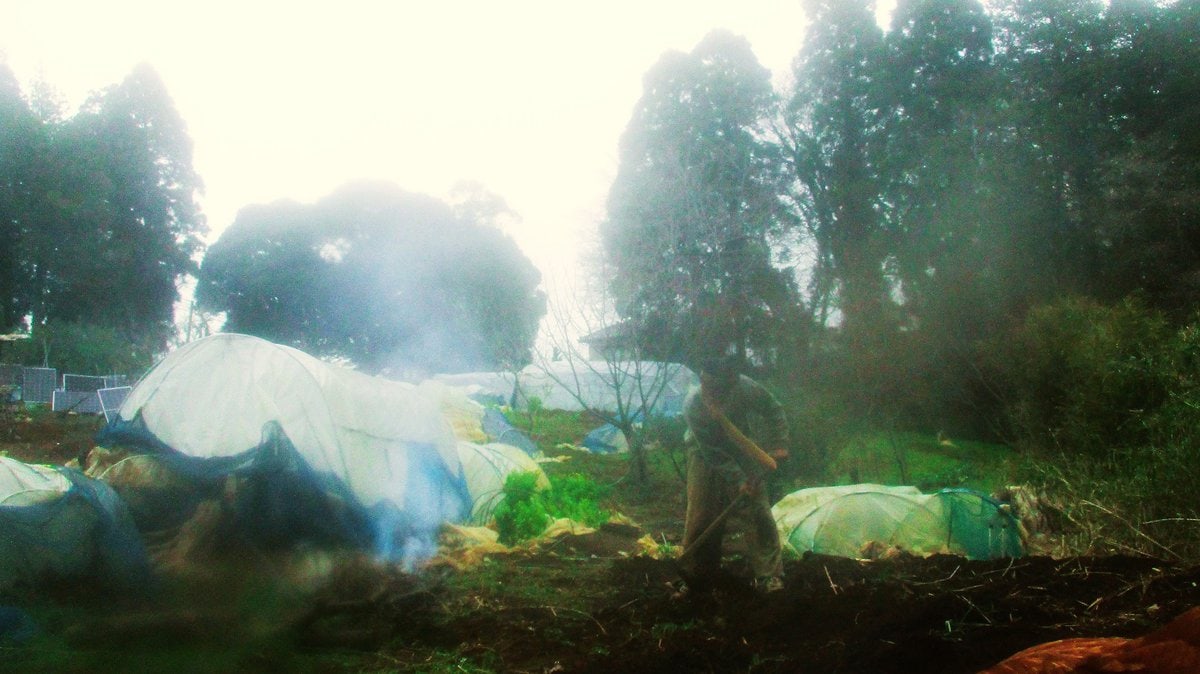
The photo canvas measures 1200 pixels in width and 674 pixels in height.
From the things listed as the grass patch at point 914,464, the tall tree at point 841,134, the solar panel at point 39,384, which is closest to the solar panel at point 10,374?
the solar panel at point 39,384

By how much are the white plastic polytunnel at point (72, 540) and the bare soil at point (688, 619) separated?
0.71 ft

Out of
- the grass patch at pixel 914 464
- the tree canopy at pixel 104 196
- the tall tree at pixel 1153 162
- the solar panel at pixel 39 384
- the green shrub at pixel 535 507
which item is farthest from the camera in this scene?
the solar panel at pixel 39 384

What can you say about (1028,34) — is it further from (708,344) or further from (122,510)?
(122,510)

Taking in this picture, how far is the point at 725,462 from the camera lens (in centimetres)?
581

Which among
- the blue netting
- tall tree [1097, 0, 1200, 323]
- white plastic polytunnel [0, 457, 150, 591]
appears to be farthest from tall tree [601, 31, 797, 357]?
white plastic polytunnel [0, 457, 150, 591]

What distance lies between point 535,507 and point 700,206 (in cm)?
860

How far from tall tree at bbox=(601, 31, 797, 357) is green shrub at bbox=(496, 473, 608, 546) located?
3.12 m

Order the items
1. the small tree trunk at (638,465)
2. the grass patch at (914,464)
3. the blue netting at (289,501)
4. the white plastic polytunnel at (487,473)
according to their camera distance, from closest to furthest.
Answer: the blue netting at (289,501) → the white plastic polytunnel at (487,473) → the grass patch at (914,464) → the small tree trunk at (638,465)

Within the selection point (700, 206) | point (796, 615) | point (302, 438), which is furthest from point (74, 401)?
point (796, 615)

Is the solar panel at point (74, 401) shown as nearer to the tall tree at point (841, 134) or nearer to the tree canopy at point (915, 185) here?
the tree canopy at point (915, 185)

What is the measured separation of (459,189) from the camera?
25859 millimetres

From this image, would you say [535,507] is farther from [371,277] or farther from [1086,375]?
[371,277]

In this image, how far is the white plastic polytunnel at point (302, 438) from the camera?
573 centimetres

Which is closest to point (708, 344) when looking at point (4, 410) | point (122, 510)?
point (122, 510)
